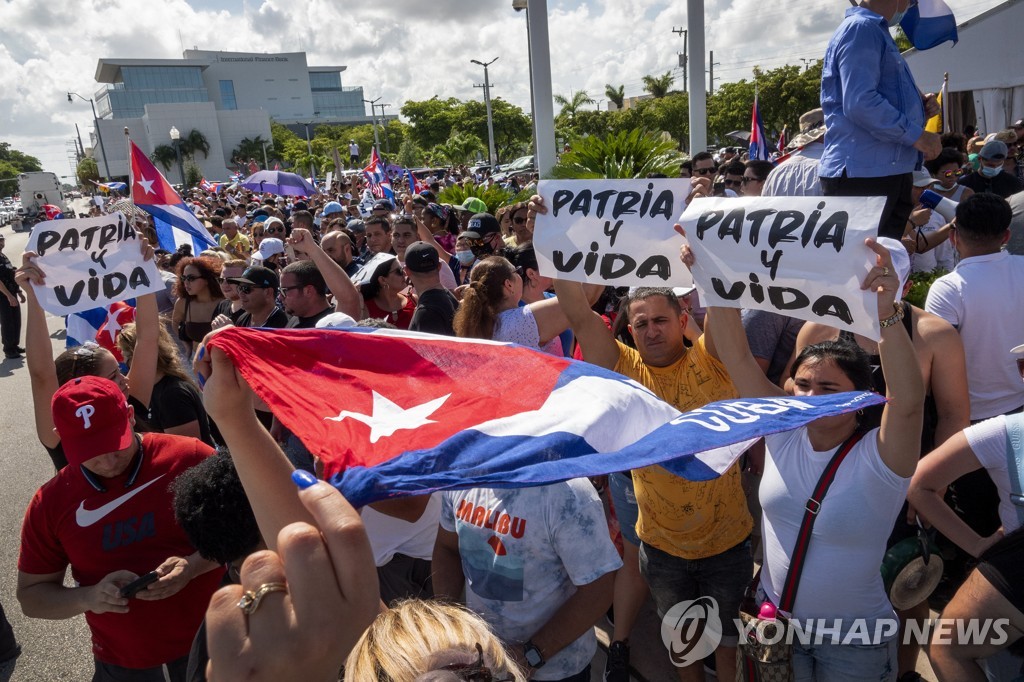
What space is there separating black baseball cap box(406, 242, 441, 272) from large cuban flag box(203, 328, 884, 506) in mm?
2306

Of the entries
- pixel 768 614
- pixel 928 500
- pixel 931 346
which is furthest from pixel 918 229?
pixel 768 614

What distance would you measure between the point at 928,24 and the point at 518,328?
3.61 metres

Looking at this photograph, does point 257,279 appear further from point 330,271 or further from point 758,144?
point 758,144

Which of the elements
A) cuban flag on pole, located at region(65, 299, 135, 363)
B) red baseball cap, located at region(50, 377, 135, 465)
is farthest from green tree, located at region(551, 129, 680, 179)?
red baseball cap, located at region(50, 377, 135, 465)

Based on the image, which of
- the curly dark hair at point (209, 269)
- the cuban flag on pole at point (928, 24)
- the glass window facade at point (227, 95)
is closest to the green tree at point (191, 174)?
the glass window facade at point (227, 95)

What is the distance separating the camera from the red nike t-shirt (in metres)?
2.67

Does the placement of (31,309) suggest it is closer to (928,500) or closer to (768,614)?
(768,614)

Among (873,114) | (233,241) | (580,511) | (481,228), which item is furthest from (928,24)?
(233,241)

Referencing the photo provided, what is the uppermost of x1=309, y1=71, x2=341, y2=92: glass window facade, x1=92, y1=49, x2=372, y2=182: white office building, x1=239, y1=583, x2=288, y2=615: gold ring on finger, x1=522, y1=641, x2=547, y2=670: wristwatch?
x1=309, y1=71, x2=341, y2=92: glass window facade

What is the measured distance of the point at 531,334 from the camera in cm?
381

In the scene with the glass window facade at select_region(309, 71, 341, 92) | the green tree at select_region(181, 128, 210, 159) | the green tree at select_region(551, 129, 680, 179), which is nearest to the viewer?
the green tree at select_region(551, 129, 680, 179)

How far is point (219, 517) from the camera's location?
7.00ft

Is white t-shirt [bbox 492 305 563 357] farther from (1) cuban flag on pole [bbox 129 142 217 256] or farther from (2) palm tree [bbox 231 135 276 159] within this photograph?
(2) palm tree [bbox 231 135 276 159]

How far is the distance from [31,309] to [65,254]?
21.5 inches
